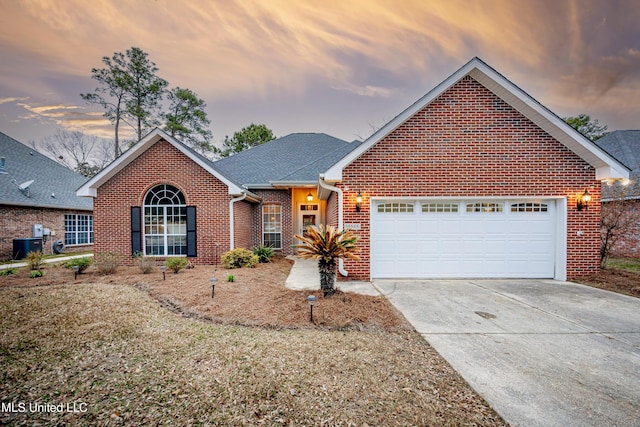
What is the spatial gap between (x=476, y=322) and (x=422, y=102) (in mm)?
5684

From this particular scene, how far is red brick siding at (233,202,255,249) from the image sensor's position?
978 centimetres

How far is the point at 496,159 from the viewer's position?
7.20 m

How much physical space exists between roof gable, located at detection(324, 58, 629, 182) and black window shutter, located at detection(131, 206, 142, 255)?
7.30 metres

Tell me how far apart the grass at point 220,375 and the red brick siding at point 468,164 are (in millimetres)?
4137

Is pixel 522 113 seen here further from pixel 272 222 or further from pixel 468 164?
pixel 272 222

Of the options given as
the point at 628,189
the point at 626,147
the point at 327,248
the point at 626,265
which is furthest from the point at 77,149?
the point at 626,147

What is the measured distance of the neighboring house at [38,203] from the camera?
1155 cm

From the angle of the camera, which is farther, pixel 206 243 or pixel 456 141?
pixel 206 243

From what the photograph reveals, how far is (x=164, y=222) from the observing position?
9484 mm

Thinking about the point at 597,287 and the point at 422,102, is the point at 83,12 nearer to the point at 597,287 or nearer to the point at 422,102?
the point at 422,102

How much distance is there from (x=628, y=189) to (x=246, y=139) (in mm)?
27657

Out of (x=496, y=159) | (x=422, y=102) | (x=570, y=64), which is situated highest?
(x=570, y=64)

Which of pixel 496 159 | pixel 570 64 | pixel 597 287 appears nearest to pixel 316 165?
pixel 496 159

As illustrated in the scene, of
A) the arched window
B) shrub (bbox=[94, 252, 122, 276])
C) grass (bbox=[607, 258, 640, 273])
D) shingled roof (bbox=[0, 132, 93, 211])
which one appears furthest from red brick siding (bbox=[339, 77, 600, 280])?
shingled roof (bbox=[0, 132, 93, 211])
